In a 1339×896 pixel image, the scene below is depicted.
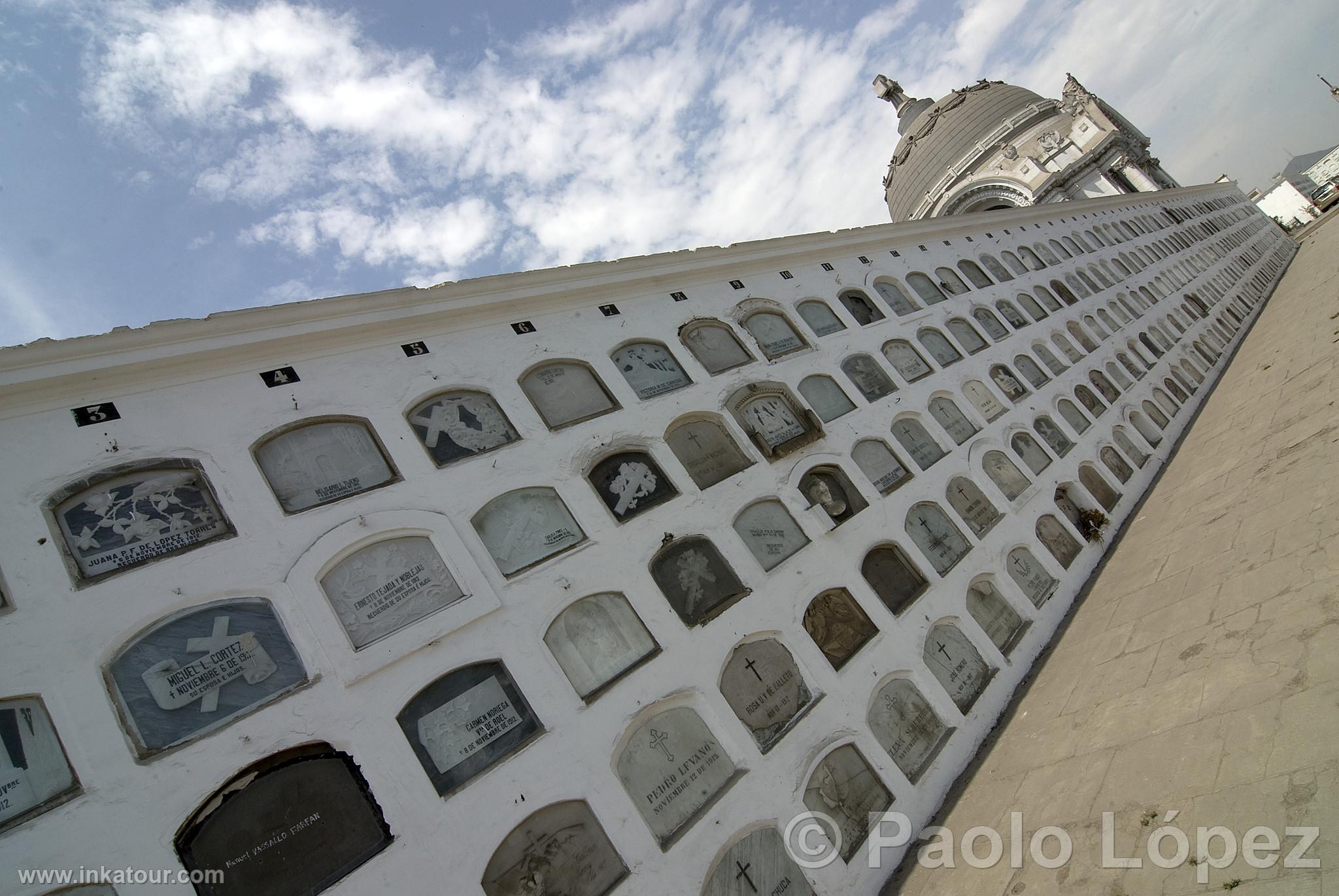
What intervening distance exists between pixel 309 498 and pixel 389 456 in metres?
0.65

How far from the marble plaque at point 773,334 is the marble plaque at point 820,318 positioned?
478 millimetres

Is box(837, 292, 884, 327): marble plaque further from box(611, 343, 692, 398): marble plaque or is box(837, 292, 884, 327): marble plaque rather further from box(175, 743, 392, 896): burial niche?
box(175, 743, 392, 896): burial niche

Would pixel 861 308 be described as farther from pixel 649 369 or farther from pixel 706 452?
pixel 706 452

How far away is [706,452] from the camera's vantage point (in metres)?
6.57

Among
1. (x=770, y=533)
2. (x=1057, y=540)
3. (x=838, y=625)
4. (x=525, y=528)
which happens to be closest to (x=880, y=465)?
(x=770, y=533)

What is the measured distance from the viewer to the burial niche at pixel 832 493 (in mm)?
6754

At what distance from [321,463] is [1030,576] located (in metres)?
7.75

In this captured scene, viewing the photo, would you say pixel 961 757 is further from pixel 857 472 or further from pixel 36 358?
pixel 36 358

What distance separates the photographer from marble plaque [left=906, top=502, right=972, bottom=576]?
713 cm

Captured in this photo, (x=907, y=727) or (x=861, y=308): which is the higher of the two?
(x=861, y=308)

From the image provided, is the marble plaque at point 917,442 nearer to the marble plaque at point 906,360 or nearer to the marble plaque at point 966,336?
the marble plaque at point 906,360

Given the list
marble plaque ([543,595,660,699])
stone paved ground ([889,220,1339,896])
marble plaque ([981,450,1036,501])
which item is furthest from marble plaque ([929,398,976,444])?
marble plaque ([543,595,660,699])

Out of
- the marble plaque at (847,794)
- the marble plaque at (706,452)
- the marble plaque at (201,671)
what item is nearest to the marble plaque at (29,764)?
the marble plaque at (201,671)

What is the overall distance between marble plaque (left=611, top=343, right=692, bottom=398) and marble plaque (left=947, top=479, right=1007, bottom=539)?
3.66 meters
